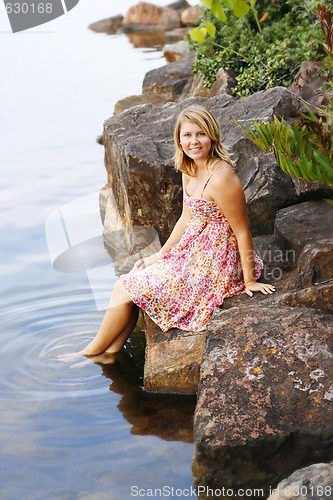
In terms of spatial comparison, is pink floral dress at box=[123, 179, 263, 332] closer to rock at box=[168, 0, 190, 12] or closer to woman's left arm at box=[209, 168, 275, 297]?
woman's left arm at box=[209, 168, 275, 297]

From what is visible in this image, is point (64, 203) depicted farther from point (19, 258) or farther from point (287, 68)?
point (287, 68)

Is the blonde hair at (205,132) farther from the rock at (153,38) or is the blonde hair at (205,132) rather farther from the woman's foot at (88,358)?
the rock at (153,38)

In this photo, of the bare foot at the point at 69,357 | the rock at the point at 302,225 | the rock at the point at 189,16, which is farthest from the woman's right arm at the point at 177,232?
the rock at the point at 189,16

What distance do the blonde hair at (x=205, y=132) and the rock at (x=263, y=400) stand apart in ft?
3.81

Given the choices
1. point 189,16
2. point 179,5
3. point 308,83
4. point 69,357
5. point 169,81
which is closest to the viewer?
point 69,357

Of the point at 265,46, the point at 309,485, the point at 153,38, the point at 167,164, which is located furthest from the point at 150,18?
the point at 309,485

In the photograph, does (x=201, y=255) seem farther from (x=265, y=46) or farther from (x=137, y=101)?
(x=137, y=101)

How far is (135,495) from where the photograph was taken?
416cm

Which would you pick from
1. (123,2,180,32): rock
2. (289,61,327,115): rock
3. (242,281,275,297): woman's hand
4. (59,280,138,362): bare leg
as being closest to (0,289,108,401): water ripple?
(59,280,138,362): bare leg

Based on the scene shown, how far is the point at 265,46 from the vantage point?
9.65m

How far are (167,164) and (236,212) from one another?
1468mm

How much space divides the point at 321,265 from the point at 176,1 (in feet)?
75.1

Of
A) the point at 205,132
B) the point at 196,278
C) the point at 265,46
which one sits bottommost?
the point at 196,278

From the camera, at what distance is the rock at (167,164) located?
6090 mm
